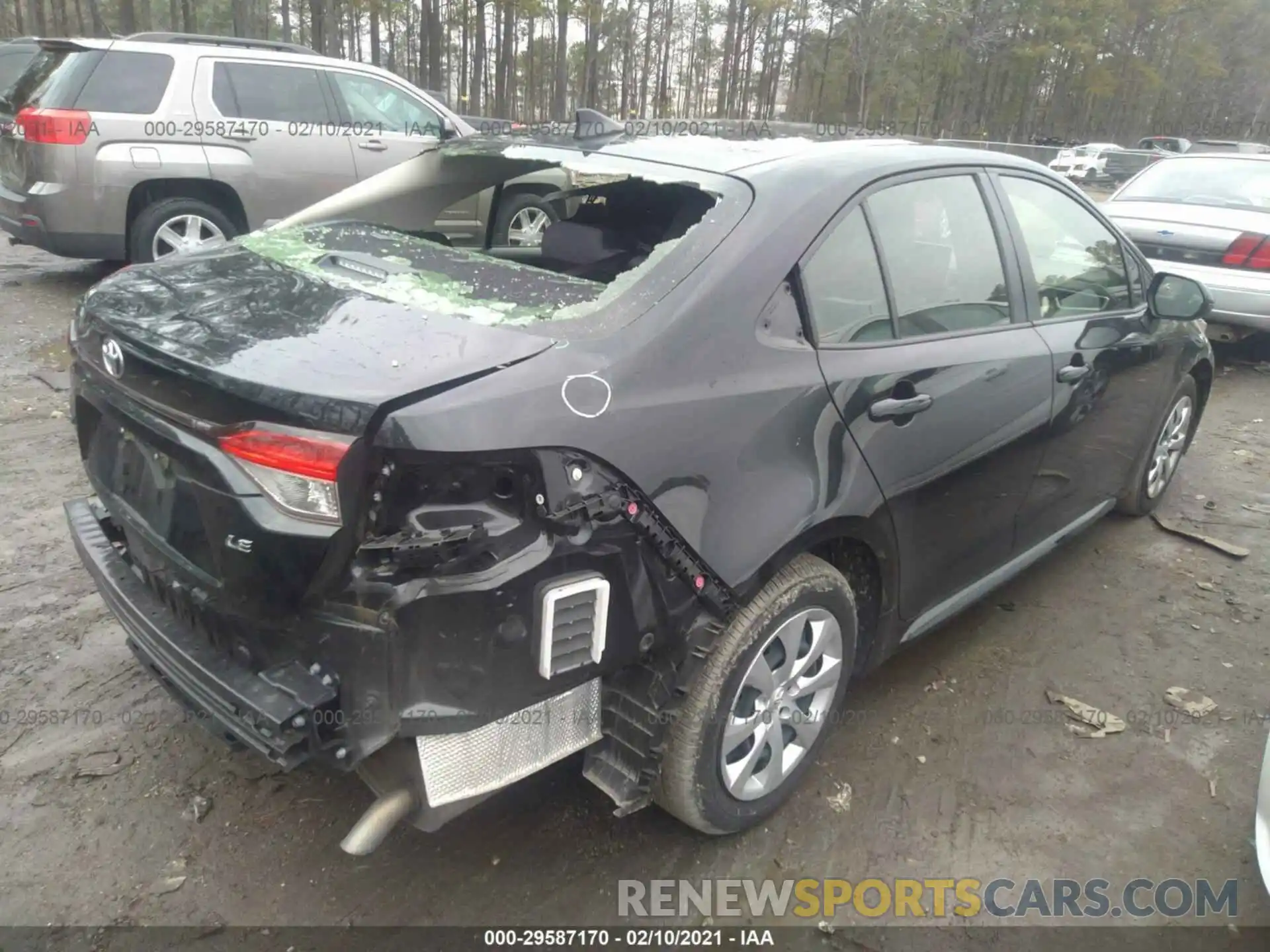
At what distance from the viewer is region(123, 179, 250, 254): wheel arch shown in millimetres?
6984

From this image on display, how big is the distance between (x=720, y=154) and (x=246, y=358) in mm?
1469

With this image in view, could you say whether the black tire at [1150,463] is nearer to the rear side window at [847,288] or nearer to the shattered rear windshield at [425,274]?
the rear side window at [847,288]

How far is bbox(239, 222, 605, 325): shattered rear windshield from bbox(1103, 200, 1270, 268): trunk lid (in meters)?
6.54

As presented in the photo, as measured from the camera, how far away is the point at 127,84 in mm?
6855

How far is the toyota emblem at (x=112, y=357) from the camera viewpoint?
2062 millimetres

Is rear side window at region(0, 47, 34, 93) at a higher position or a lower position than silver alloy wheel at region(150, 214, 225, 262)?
higher

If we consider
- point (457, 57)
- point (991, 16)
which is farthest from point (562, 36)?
point (991, 16)

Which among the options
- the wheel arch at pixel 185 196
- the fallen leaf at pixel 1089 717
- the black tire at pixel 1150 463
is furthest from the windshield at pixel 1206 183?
the wheel arch at pixel 185 196

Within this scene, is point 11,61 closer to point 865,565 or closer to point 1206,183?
point 865,565

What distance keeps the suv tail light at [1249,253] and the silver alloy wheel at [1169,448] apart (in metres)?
3.15

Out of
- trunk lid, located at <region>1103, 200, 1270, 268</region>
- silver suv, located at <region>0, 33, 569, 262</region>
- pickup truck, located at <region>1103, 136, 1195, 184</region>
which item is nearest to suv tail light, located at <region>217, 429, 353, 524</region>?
silver suv, located at <region>0, 33, 569, 262</region>

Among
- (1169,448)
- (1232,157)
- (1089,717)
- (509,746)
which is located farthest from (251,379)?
(1232,157)

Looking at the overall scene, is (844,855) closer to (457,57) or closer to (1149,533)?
(1149,533)

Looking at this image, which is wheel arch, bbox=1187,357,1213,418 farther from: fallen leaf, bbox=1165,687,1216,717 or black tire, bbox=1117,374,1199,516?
fallen leaf, bbox=1165,687,1216,717
